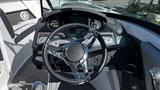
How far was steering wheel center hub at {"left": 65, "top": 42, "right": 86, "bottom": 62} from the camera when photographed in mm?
2307

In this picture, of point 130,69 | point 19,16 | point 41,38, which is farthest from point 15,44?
point 130,69

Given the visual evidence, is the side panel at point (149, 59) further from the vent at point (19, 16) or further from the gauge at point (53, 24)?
the vent at point (19, 16)

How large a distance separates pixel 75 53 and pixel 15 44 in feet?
3.58

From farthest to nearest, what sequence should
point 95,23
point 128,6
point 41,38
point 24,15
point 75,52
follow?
point 24,15, point 41,38, point 95,23, point 128,6, point 75,52

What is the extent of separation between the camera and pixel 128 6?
2.49 meters

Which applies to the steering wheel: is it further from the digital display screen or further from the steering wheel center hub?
the digital display screen

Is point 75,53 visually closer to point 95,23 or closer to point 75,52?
point 75,52

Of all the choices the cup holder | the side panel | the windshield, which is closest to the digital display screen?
the windshield

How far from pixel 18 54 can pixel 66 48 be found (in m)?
1.02

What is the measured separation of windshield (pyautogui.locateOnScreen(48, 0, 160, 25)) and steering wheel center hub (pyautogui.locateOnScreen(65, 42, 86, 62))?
55cm

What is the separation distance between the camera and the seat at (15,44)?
278cm

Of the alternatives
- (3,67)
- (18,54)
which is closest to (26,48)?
(18,54)

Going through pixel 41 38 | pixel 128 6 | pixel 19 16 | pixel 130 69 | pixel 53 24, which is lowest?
pixel 130 69

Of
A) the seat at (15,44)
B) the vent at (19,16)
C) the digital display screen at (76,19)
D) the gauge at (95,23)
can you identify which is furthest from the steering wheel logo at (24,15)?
the gauge at (95,23)
